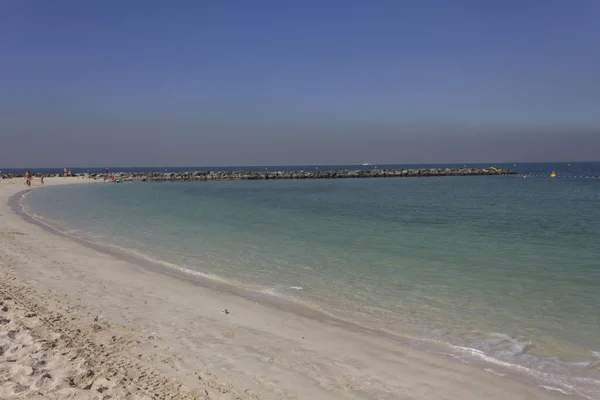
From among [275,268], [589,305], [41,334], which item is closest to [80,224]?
[275,268]

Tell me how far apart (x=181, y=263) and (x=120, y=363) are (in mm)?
6787

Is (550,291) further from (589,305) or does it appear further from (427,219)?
(427,219)

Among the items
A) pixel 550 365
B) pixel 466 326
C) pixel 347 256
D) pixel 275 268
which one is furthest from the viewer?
pixel 347 256

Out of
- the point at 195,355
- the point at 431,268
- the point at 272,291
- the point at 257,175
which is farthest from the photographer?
the point at 257,175

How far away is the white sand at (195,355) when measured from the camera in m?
4.73

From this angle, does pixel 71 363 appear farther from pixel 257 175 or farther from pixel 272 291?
pixel 257 175

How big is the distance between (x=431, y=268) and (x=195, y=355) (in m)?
7.09

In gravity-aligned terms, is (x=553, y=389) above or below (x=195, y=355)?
below

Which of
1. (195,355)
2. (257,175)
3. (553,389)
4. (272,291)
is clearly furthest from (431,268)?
(257,175)

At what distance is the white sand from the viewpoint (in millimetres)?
4734

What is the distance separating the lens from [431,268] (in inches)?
436

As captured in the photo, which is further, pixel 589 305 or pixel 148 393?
pixel 589 305

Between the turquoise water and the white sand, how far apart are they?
92cm

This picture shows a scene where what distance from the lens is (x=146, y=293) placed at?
8.74 metres
